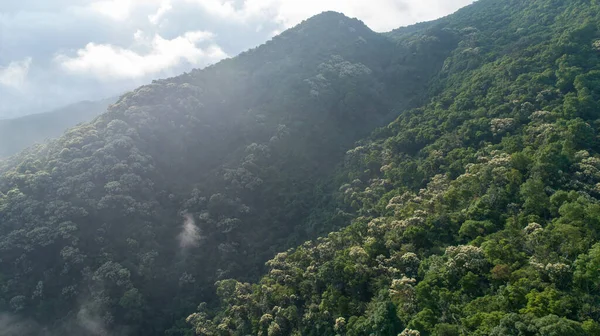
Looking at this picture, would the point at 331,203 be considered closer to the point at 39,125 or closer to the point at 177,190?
the point at 177,190

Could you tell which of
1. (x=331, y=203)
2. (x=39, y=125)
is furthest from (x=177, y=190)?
(x=39, y=125)

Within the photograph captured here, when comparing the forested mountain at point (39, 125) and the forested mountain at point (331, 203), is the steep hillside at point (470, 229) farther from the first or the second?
the forested mountain at point (39, 125)

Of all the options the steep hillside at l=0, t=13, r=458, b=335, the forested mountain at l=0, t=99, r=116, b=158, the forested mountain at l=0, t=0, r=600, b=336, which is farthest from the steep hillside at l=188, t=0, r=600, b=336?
the forested mountain at l=0, t=99, r=116, b=158

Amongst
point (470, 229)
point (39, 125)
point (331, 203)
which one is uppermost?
point (39, 125)

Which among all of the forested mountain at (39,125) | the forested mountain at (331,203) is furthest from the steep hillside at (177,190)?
the forested mountain at (39,125)

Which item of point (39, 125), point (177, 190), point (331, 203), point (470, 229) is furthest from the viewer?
point (39, 125)

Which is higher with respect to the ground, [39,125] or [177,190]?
[39,125]
